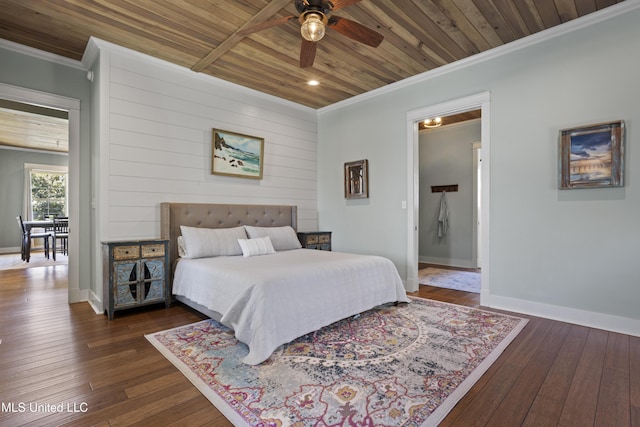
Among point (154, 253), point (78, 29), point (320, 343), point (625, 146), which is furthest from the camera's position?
point (154, 253)

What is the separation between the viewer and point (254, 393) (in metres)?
1.83

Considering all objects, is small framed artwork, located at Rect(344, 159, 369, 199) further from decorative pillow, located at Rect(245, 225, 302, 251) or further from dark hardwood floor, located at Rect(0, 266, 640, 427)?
dark hardwood floor, located at Rect(0, 266, 640, 427)

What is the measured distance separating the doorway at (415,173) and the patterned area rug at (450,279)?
687 mm

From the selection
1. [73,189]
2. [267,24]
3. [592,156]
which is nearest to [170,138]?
[73,189]

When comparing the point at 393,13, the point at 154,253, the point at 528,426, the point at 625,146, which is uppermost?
the point at 393,13

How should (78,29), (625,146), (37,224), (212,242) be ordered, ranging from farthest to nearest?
(37,224) < (212,242) < (78,29) < (625,146)

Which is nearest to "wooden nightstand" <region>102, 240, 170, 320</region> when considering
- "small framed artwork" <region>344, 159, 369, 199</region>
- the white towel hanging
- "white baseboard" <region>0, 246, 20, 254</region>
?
"small framed artwork" <region>344, 159, 369, 199</region>

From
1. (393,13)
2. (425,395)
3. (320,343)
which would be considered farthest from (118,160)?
(425,395)

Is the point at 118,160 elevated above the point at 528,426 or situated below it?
above

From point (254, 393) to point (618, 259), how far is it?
3233mm

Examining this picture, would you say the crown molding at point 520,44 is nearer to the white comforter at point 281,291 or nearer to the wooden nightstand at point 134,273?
the white comforter at point 281,291

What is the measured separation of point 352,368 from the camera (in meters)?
2.13

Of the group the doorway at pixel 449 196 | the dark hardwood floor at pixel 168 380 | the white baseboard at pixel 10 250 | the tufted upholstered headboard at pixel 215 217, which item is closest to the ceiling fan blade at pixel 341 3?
the dark hardwood floor at pixel 168 380

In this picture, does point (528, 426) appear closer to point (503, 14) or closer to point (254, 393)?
point (254, 393)
